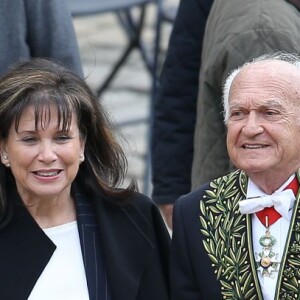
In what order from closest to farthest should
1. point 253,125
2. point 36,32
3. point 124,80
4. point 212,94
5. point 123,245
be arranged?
1. point 253,125
2. point 123,245
3. point 212,94
4. point 36,32
5. point 124,80

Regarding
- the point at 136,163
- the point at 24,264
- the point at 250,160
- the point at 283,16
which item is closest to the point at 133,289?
the point at 24,264

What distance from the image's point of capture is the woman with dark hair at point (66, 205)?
3.56 m

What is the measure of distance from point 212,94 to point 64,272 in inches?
30.7

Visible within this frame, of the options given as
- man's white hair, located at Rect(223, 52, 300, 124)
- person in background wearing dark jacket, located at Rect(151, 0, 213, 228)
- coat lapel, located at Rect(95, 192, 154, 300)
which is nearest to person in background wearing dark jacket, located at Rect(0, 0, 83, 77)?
person in background wearing dark jacket, located at Rect(151, 0, 213, 228)

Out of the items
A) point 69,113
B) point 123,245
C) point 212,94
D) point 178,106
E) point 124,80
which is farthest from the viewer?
point 124,80

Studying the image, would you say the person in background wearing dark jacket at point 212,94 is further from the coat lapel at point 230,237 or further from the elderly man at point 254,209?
the coat lapel at point 230,237

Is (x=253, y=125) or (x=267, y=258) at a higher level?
(x=253, y=125)

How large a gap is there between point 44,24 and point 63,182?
85cm

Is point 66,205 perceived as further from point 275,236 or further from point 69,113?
point 275,236

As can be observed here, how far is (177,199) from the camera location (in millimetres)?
3676

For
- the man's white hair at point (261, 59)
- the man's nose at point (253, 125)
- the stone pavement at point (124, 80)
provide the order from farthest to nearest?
the stone pavement at point (124, 80), the man's white hair at point (261, 59), the man's nose at point (253, 125)

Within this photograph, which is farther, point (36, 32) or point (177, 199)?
point (36, 32)

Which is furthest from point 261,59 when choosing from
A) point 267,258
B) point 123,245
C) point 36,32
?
point 36,32

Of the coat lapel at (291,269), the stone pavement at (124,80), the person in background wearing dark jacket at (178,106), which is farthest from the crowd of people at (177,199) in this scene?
the stone pavement at (124,80)
